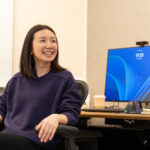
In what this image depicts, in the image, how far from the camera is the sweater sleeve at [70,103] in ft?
4.68

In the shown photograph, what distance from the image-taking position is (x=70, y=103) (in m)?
1.48

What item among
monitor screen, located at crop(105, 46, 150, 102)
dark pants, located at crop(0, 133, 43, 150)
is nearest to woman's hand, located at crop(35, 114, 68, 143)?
dark pants, located at crop(0, 133, 43, 150)

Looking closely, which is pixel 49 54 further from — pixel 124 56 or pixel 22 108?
pixel 124 56

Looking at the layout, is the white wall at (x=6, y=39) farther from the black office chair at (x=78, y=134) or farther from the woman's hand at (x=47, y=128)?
the woman's hand at (x=47, y=128)

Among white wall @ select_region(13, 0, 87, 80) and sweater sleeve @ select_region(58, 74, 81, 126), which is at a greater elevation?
white wall @ select_region(13, 0, 87, 80)

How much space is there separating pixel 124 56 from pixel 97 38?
29.6 inches

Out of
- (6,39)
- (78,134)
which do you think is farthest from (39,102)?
(6,39)

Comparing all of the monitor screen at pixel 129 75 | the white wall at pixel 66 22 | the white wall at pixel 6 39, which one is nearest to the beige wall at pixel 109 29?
the white wall at pixel 66 22

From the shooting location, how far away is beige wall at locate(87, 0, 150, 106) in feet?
8.55

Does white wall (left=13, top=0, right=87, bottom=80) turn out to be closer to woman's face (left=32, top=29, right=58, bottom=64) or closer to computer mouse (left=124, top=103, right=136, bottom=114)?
woman's face (left=32, top=29, right=58, bottom=64)

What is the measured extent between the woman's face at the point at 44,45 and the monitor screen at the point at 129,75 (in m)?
0.71

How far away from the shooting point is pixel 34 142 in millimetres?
1397

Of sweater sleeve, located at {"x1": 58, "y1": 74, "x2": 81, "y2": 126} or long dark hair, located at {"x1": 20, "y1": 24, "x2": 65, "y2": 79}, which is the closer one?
sweater sleeve, located at {"x1": 58, "y1": 74, "x2": 81, "y2": 126}

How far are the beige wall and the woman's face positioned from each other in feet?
3.87
